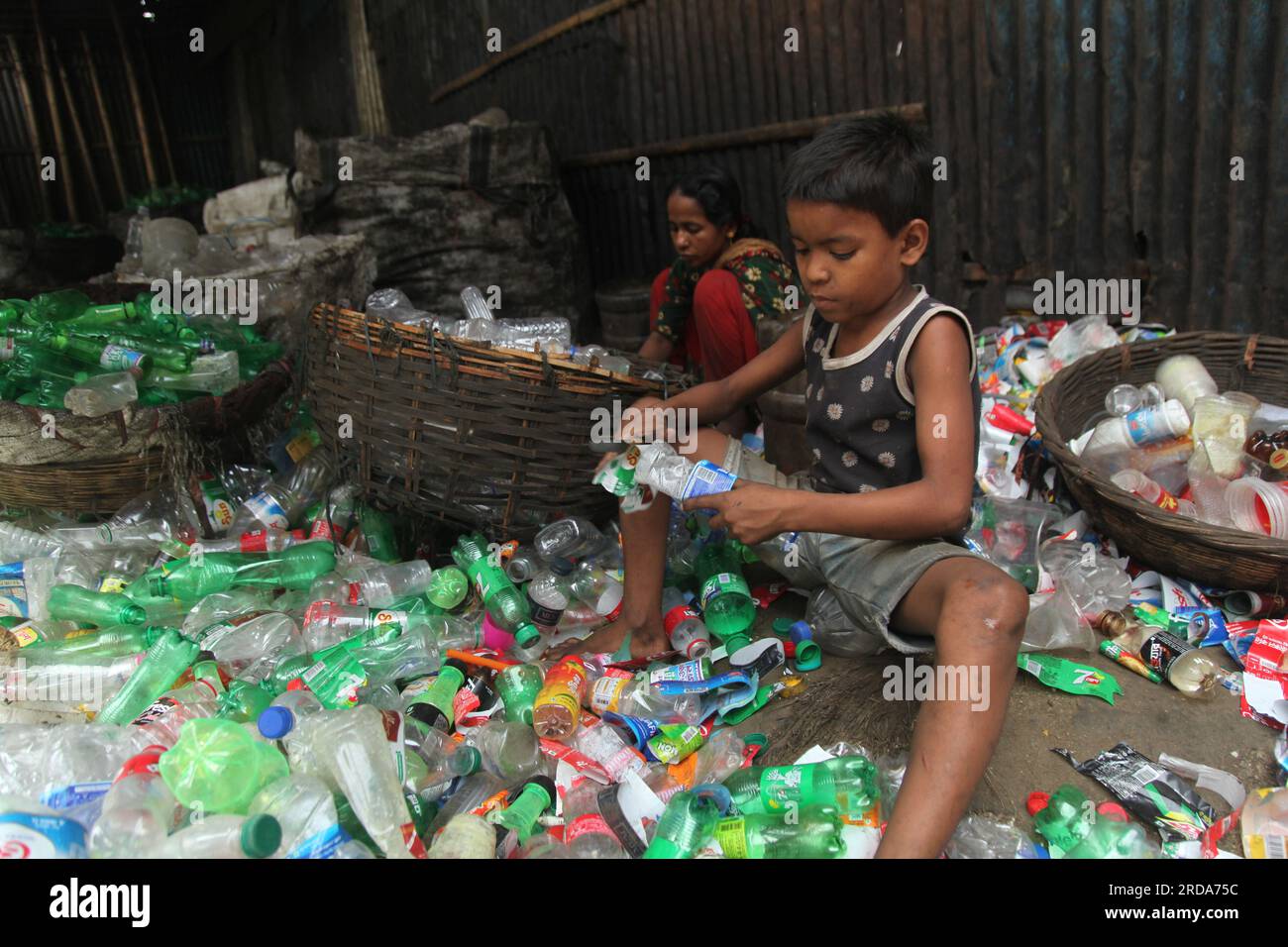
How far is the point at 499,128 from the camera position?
5.78 m

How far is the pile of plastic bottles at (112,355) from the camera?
10.0 ft

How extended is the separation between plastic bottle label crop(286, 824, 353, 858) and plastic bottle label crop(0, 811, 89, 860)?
0.40m

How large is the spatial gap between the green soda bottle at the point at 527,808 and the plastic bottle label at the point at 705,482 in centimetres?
72

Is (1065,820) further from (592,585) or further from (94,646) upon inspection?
(94,646)

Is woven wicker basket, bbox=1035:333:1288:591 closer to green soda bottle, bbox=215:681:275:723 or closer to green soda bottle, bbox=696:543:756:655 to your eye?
green soda bottle, bbox=696:543:756:655

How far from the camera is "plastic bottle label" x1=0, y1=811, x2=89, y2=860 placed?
1.58m

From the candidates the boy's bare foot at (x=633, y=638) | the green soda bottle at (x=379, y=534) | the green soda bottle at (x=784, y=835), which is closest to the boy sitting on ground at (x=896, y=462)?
the green soda bottle at (x=784, y=835)

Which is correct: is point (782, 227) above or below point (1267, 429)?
above

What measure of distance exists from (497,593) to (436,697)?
0.43 m

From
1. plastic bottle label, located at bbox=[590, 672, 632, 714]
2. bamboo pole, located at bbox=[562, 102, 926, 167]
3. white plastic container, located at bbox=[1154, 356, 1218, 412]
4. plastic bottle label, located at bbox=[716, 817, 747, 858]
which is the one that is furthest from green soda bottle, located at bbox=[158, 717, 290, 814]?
bamboo pole, located at bbox=[562, 102, 926, 167]
